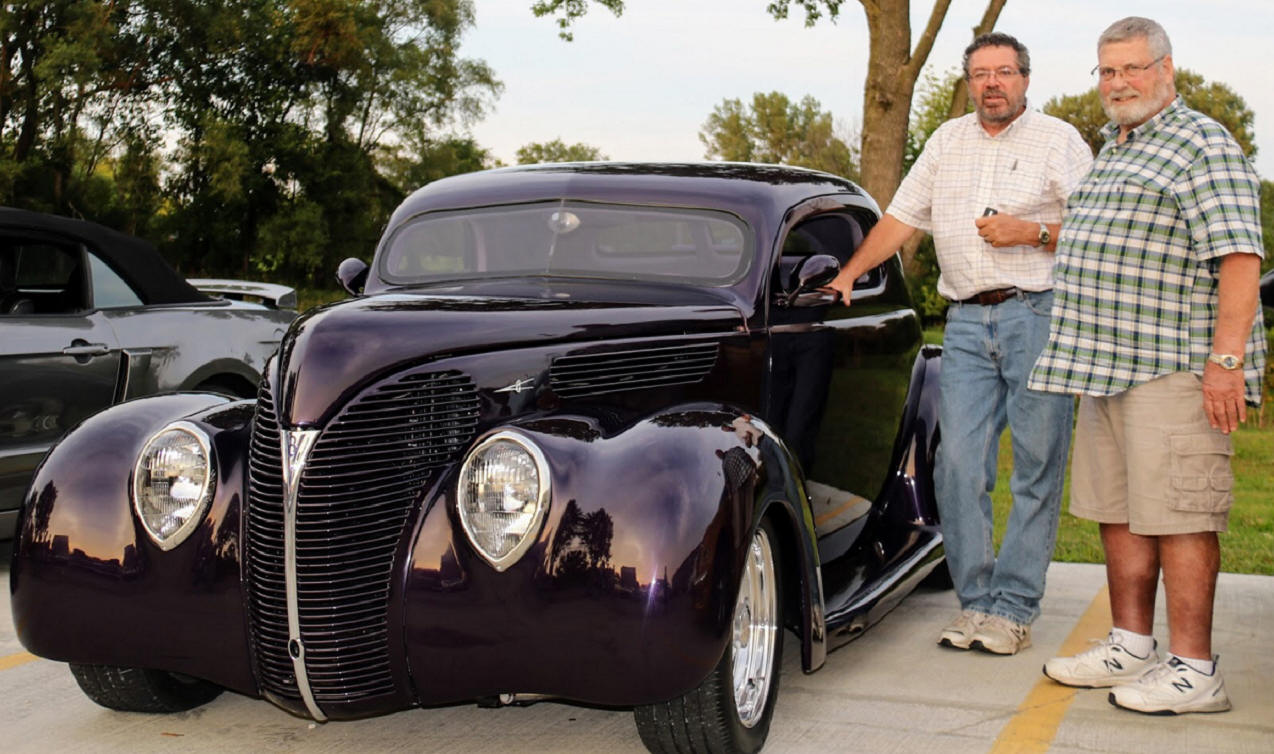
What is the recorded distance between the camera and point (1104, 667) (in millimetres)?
5008

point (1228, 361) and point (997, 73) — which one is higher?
point (997, 73)

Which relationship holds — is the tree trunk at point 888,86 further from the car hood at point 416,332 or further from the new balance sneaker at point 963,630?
the car hood at point 416,332

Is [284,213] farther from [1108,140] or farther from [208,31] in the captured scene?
[1108,140]

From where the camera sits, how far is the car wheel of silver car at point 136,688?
179 inches

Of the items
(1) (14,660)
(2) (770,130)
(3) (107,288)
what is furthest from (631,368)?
(2) (770,130)

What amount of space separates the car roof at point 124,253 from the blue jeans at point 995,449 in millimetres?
4077

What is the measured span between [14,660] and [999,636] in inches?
144

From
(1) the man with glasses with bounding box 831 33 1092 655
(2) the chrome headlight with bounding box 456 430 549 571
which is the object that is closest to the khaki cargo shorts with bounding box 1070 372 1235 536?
(1) the man with glasses with bounding box 831 33 1092 655

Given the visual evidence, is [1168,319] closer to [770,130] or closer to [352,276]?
[352,276]

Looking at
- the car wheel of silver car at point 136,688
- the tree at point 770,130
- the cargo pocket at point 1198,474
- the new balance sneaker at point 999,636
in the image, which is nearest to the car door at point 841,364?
the new balance sneaker at point 999,636

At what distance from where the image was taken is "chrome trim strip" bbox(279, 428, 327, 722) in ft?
12.5

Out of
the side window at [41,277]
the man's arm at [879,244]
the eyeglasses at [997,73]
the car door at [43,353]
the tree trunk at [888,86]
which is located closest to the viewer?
the eyeglasses at [997,73]

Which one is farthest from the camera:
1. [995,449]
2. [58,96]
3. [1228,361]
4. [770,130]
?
[770,130]

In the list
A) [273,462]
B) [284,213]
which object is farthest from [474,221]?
[284,213]
